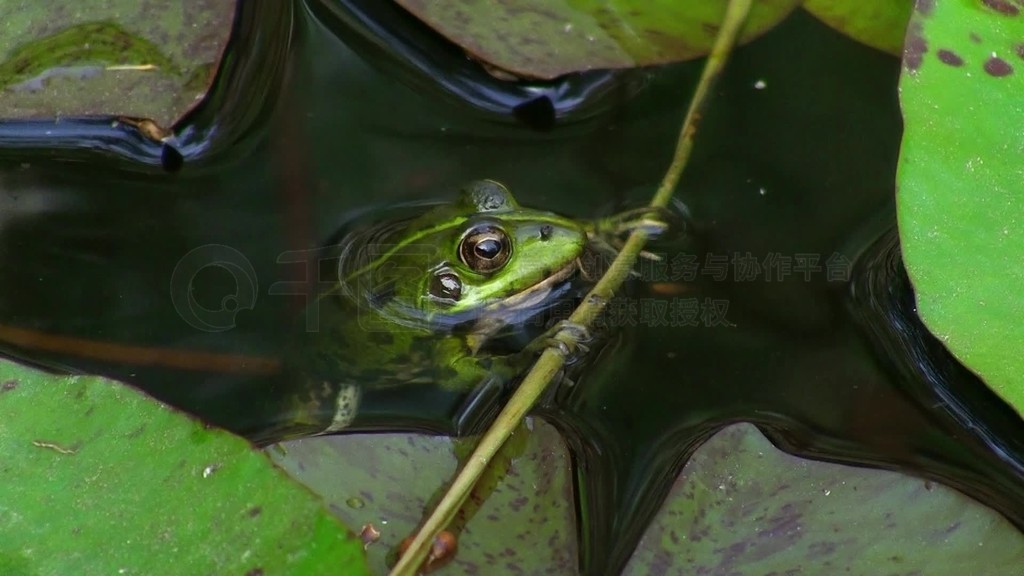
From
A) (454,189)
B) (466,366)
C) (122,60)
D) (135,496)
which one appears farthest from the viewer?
(454,189)

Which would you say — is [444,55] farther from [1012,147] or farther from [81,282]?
[1012,147]

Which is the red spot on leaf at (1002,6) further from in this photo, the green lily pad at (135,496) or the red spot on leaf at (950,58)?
the green lily pad at (135,496)

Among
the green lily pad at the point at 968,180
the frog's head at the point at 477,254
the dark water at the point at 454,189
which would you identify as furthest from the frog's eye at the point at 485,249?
the green lily pad at the point at 968,180

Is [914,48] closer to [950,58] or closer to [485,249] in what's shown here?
[950,58]

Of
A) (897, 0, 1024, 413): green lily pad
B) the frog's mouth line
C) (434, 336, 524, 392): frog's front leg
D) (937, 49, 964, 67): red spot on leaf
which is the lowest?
(434, 336, 524, 392): frog's front leg

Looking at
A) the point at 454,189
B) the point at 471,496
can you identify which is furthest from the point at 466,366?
the point at 471,496

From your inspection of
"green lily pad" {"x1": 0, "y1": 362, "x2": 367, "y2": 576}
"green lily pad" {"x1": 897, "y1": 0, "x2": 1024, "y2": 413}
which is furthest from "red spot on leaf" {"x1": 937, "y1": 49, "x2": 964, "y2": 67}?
"green lily pad" {"x1": 0, "y1": 362, "x2": 367, "y2": 576}

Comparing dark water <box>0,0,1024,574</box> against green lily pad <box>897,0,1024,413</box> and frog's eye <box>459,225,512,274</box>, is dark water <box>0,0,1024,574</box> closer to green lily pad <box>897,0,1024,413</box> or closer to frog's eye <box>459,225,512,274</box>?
frog's eye <box>459,225,512,274</box>

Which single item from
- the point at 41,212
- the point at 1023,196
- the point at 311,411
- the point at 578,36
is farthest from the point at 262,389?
the point at 1023,196
